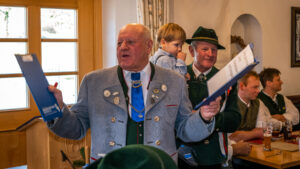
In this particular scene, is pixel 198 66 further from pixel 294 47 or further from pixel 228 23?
pixel 294 47

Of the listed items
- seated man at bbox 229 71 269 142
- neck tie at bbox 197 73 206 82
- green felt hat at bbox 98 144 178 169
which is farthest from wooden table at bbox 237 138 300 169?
green felt hat at bbox 98 144 178 169

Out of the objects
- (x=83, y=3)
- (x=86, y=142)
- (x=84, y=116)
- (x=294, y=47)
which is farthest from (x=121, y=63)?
(x=294, y=47)

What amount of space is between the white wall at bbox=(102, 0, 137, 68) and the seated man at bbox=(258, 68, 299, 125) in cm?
191

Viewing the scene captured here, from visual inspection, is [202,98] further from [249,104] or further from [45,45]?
[45,45]

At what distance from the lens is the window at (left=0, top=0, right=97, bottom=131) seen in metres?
3.94

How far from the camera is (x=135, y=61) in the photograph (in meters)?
2.06

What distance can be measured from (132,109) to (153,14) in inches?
99.5

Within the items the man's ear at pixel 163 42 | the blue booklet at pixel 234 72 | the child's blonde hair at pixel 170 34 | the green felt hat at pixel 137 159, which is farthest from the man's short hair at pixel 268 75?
the green felt hat at pixel 137 159

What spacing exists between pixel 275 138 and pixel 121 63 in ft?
7.20

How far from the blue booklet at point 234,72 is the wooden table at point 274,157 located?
1.36m

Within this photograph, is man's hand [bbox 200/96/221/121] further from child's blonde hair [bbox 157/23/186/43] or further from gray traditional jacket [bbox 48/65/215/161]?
child's blonde hair [bbox 157/23/186/43]

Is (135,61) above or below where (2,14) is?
below

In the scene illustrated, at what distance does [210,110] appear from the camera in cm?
190

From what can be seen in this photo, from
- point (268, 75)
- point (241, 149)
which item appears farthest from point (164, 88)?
point (268, 75)
